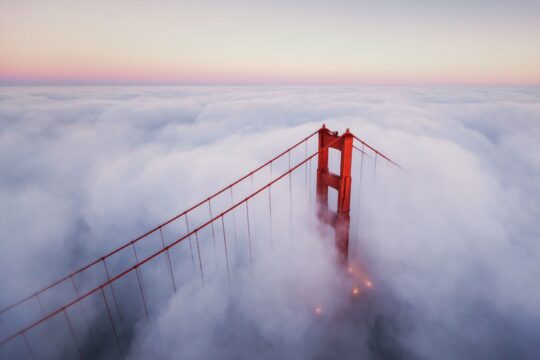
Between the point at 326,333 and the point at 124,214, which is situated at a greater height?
the point at 326,333

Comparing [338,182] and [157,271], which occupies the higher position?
[338,182]

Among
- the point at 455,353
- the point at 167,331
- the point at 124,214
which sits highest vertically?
the point at 455,353

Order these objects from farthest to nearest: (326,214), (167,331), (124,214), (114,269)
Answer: (124,214)
(114,269)
(167,331)
(326,214)

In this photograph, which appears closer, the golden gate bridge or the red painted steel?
the red painted steel

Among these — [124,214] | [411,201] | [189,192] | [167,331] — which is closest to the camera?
[167,331]

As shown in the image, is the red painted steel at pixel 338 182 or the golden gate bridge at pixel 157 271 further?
the golden gate bridge at pixel 157 271

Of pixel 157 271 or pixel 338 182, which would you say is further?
pixel 157 271

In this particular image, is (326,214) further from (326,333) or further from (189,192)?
(189,192)

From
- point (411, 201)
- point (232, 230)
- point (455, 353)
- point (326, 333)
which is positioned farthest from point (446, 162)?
point (326, 333)

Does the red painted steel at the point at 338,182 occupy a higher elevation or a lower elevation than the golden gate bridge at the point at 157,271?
higher

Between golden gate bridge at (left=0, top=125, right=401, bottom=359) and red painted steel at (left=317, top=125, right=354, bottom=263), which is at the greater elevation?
red painted steel at (left=317, top=125, right=354, bottom=263)

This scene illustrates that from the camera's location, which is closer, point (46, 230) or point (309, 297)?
point (309, 297)
